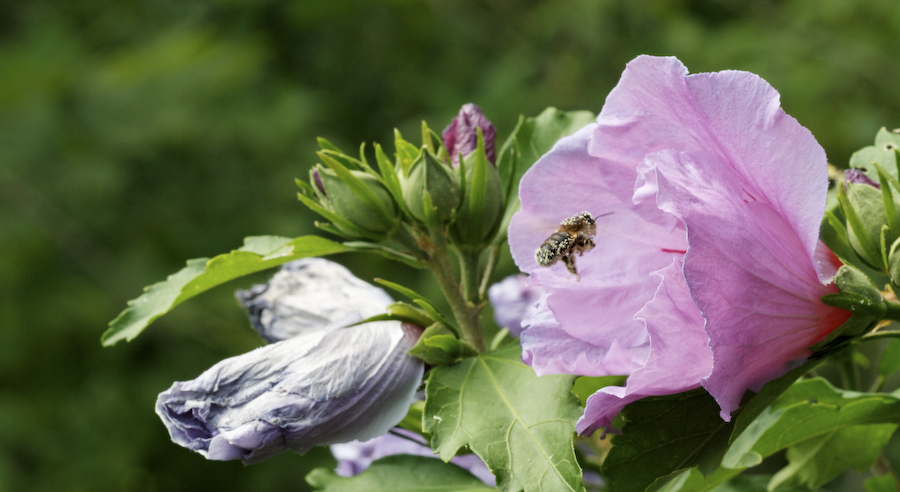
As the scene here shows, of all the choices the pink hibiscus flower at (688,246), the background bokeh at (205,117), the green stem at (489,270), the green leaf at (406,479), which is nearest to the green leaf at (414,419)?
the green leaf at (406,479)

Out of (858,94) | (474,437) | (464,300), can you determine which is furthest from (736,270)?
(858,94)

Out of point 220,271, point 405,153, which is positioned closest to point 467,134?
point 405,153

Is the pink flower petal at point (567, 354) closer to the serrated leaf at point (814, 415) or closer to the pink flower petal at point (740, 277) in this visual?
the pink flower petal at point (740, 277)

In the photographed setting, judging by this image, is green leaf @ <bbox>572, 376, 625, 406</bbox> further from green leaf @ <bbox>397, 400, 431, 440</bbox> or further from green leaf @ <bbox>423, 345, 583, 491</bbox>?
green leaf @ <bbox>397, 400, 431, 440</bbox>

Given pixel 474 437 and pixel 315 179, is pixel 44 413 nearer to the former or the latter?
pixel 315 179

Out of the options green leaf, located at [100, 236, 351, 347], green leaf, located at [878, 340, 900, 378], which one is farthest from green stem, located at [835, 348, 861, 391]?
green leaf, located at [100, 236, 351, 347]
